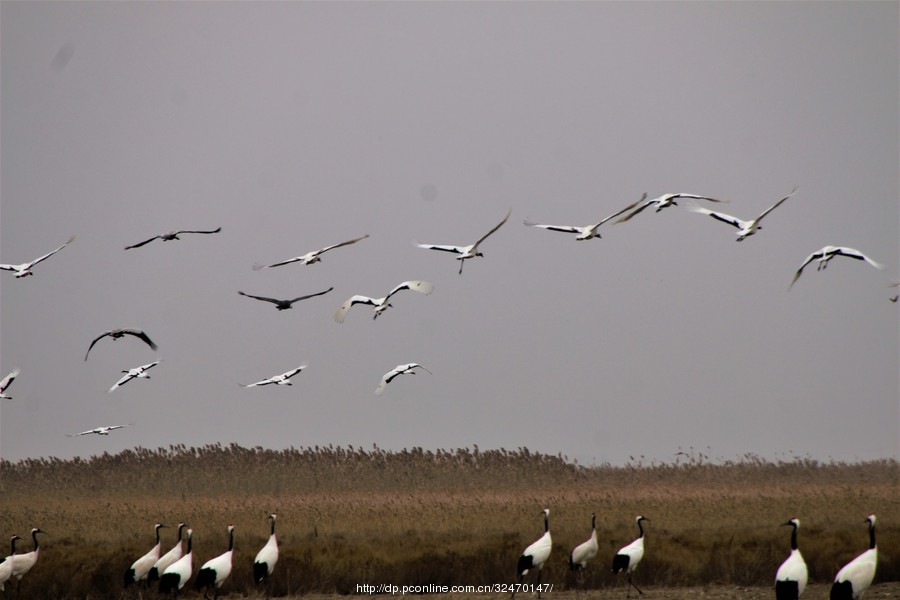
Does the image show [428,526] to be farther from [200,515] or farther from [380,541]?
[200,515]

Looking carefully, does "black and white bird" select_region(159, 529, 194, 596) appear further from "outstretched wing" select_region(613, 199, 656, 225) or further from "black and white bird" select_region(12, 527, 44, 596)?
"outstretched wing" select_region(613, 199, 656, 225)

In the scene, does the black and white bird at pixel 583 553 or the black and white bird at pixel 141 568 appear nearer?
the black and white bird at pixel 141 568

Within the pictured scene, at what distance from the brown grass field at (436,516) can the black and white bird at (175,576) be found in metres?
1.31

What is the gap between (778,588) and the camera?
17547mm

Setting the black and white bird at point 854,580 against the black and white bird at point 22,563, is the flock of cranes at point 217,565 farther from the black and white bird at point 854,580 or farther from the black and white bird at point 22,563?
the black and white bird at point 854,580

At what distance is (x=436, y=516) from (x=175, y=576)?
811cm

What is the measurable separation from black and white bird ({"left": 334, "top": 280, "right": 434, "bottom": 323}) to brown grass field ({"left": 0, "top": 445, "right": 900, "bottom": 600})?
4511 millimetres

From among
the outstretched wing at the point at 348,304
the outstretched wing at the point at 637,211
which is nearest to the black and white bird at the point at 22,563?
the outstretched wing at the point at 348,304

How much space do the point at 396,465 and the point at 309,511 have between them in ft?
35.1

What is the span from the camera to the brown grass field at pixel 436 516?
21.6m

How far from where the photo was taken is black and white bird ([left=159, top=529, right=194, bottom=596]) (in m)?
19.9

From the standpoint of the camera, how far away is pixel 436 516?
26.8 metres

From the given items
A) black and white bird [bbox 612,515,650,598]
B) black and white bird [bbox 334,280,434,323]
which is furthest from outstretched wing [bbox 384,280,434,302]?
black and white bird [bbox 612,515,650,598]

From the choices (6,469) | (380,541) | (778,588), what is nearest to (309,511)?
(380,541)
